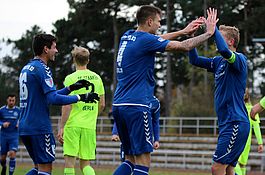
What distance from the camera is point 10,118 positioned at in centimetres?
2078

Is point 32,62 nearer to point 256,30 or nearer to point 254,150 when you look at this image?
point 254,150

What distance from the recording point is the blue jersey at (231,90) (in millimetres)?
10180

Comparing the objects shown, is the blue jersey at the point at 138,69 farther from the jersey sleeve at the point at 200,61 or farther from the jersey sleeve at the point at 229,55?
the jersey sleeve at the point at 200,61

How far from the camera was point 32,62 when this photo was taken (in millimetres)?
9898

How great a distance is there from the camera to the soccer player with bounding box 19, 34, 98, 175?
9.64 metres

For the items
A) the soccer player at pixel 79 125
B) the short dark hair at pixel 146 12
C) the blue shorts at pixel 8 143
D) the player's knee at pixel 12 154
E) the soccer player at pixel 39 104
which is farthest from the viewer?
the blue shorts at pixel 8 143

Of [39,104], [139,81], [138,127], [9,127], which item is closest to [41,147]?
[39,104]

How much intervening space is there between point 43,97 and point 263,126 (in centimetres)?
2327

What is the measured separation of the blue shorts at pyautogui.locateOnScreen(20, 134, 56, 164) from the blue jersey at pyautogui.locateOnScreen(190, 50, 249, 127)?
243 centimetres

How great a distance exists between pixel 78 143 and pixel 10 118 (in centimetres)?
915

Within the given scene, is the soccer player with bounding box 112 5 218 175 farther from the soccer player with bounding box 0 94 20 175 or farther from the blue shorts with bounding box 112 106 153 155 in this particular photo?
the soccer player with bounding box 0 94 20 175

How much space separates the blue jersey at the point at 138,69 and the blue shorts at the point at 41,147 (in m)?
1.22

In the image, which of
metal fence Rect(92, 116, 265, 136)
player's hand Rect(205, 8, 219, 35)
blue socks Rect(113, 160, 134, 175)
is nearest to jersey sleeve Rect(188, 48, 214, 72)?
player's hand Rect(205, 8, 219, 35)

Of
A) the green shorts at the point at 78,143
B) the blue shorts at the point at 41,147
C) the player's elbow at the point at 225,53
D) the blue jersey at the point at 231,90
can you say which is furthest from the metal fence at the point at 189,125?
the blue shorts at the point at 41,147
